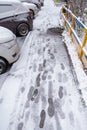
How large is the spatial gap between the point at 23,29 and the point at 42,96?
6394 millimetres

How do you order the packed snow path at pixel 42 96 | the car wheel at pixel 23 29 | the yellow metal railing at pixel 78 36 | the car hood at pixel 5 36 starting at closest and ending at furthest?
the packed snow path at pixel 42 96 → the yellow metal railing at pixel 78 36 → the car hood at pixel 5 36 → the car wheel at pixel 23 29

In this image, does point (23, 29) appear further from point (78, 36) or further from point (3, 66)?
point (3, 66)

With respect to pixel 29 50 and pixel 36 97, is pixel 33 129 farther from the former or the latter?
pixel 29 50

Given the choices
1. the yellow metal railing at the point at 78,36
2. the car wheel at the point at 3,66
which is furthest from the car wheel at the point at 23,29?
the car wheel at the point at 3,66

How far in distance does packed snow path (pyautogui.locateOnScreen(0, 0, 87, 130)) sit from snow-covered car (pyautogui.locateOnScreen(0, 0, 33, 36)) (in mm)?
3226

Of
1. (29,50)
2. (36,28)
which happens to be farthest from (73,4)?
(29,50)

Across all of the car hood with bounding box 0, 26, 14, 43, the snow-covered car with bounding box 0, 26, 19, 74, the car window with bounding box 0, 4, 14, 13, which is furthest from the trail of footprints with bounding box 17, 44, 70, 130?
the car window with bounding box 0, 4, 14, 13

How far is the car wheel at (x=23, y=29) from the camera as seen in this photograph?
10086mm

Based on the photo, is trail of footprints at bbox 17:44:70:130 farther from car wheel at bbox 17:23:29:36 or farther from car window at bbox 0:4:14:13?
car window at bbox 0:4:14:13

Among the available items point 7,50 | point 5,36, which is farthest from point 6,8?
point 7,50

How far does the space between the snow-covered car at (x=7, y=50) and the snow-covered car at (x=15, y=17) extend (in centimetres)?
342

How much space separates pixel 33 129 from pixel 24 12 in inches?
308

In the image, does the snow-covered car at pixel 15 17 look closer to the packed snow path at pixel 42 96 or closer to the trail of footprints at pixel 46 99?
the packed snow path at pixel 42 96

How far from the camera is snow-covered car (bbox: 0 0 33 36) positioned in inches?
378
